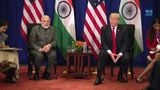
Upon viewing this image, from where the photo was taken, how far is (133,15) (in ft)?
24.0

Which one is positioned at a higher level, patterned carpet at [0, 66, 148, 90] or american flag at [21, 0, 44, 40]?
american flag at [21, 0, 44, 40]

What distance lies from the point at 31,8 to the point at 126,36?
2.16m

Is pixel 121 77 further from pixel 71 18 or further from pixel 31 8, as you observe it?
pixel 31 8

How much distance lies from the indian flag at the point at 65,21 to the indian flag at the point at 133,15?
1011mm

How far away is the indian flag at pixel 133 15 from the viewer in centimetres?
725

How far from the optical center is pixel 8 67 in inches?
240

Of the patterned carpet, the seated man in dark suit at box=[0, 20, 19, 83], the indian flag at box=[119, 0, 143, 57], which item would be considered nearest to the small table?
the patterned carpet

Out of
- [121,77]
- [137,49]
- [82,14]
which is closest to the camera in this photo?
[121,77]

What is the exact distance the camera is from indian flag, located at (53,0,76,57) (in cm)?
744

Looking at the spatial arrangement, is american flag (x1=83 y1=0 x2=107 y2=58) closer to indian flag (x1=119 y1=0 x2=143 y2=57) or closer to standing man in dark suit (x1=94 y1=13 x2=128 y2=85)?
indian flag (x1=119 y1=0 x2=143 y2=57)

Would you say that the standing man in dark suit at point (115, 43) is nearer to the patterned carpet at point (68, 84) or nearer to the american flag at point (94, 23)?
the patterned carpet at point (68, 84)

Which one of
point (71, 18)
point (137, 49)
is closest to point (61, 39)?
point (71, 18)

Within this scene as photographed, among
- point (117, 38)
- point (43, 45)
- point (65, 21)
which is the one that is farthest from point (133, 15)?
point (43, 45)

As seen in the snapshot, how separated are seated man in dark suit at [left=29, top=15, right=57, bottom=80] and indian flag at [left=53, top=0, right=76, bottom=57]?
84 cm
